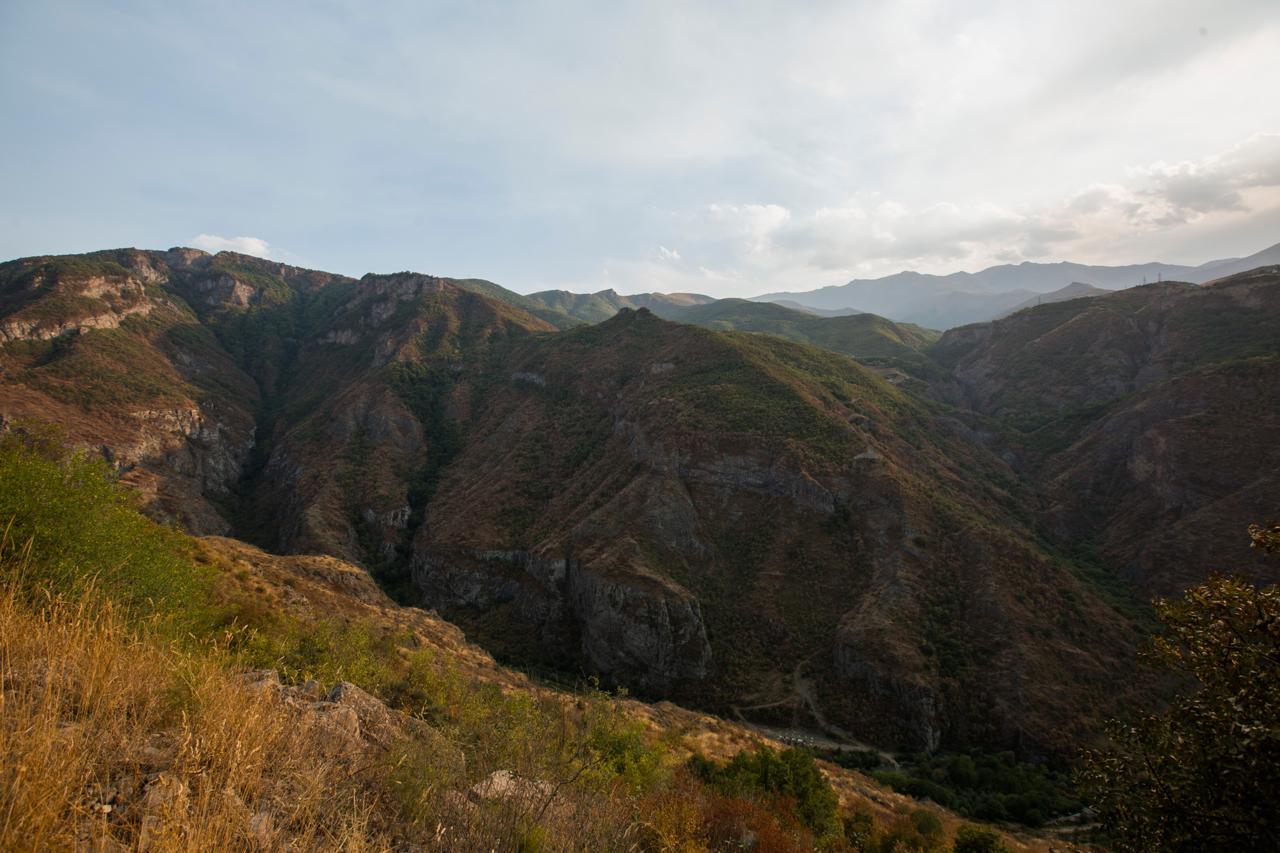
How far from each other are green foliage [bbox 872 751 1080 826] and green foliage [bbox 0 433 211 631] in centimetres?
3851

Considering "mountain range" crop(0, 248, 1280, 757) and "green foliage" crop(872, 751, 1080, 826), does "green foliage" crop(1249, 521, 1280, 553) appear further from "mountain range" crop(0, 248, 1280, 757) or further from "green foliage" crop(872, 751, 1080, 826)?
"mountain range" crop(0, 248, 1280, 757)

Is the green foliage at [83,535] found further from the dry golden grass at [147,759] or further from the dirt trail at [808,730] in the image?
the dirt trail at [808,730]

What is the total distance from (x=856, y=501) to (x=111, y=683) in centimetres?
5688

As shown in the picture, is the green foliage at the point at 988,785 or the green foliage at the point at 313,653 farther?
the green foliage at the point at 988,785

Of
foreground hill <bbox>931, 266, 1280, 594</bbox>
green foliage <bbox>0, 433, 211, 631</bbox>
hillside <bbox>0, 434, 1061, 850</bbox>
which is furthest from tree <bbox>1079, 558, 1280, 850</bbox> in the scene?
foreground hill <bbox>931, 266, 1280, 594</bbox>

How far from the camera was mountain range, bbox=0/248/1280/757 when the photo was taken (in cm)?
4306

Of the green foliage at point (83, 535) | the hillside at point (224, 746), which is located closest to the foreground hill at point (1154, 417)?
the hillside at point (224, 746)

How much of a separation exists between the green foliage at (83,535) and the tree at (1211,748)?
19.1 m

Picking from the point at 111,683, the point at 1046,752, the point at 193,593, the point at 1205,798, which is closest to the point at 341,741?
the point at 111,683

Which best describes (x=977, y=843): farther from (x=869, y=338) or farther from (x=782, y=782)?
(x=869, y=338)

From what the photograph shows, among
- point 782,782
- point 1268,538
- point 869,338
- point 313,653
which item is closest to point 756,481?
point 782,782

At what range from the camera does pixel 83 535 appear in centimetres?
1350

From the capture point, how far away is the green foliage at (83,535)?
12.2 meters

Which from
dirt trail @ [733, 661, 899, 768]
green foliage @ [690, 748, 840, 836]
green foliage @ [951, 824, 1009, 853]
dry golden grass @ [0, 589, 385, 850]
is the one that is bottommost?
dirt trail @ [733, 661, 899, 768]
